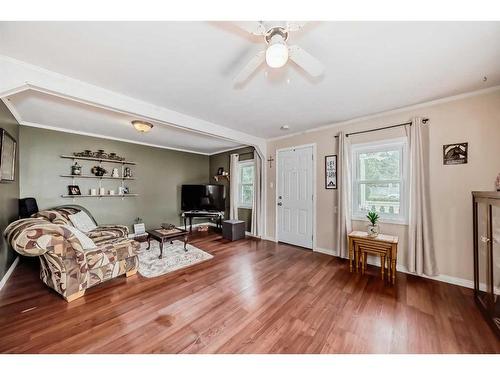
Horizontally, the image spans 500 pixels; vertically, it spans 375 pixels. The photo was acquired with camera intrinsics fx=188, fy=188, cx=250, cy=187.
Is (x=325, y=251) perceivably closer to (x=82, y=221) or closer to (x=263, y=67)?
(x=263, y=67)

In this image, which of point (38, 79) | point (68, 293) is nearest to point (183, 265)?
point (68, 293)

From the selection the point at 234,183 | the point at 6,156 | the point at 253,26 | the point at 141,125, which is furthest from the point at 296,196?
the point at 6,156

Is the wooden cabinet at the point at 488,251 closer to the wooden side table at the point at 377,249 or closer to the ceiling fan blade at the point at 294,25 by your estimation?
the wooden side table at the point at 377,249

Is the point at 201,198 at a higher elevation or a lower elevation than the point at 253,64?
lower

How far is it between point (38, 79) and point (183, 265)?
8.90ft

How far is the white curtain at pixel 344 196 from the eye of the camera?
10.4 ft

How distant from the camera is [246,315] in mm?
1822

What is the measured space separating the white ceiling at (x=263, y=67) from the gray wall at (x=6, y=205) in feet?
4.89

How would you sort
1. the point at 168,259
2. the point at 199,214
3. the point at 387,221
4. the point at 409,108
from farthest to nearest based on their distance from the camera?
the point at 199,214, the point at 168,259, the point at 387,221, the point at 409,108

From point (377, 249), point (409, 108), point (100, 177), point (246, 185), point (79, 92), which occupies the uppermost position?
point (409, 108)

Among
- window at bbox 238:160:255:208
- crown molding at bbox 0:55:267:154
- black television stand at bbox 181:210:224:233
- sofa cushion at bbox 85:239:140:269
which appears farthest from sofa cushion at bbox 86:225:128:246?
window at bbox 238:160:255:208

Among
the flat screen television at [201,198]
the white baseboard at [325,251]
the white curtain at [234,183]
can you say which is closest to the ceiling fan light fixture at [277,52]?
the white baseboard at [325,251]

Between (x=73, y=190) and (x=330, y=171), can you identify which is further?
(x=73, y=190)

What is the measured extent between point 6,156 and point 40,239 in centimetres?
152
